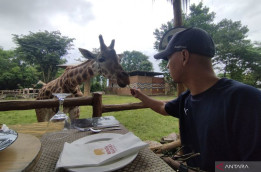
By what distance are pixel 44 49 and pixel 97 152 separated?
467 inches

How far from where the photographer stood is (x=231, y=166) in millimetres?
661

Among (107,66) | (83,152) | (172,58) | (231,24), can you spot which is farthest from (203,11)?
(83,152)

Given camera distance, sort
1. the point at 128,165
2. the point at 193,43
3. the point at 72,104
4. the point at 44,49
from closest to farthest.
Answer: the point at 128,165 → the point at 193,43 → the point at 72,104 → the point at 44,49

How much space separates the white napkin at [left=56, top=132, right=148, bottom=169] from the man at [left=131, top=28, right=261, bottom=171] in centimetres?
40

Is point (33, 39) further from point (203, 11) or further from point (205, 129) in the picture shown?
point (205, 129)

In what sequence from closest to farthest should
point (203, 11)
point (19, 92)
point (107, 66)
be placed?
1. point (107, 66)
2. point (19, 92)
3. point (203, 11)

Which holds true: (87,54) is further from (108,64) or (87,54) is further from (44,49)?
(44,49)

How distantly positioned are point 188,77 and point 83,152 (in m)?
0.76

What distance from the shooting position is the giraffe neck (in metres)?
2.66

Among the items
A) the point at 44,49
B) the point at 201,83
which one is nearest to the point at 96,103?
the point at 201,83

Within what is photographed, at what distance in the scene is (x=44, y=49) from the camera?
10.5 m

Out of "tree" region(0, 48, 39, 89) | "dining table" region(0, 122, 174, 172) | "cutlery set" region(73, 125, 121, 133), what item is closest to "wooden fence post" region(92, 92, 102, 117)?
"cutlery set" region(73, 125, 121, 133)

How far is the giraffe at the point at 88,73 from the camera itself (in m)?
2.44

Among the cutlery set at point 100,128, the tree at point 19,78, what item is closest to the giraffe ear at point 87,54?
the cutlery set at point 100,128
